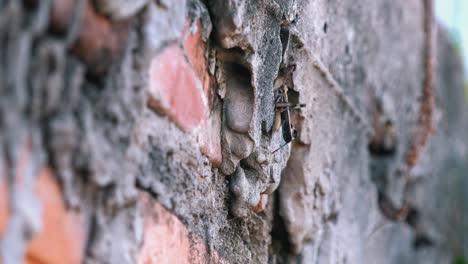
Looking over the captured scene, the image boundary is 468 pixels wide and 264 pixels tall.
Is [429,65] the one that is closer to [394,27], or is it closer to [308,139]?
[394,27]

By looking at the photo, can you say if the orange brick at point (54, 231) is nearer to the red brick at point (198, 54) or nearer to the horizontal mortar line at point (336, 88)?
the red brick at point (198, 54)

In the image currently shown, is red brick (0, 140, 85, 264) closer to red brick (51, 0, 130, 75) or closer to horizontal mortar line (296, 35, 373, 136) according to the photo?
red brick (51, 0, 130, 75)

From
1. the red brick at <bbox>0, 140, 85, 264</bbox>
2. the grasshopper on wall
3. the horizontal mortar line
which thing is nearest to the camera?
the red brick at <bbox>0, 140, 85, 264</bbox>

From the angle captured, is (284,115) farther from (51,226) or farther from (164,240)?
(51,226)

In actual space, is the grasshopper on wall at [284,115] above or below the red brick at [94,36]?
above

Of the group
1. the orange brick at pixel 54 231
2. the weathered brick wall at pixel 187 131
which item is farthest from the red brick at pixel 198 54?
the orange brick at pixel 54 231

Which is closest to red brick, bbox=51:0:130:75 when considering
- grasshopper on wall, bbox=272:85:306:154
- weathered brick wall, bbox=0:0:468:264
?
weathered brick wall, bbox=0:0:468:264

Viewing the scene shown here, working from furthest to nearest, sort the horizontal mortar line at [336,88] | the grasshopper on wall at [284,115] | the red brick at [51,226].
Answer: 1. the horizontal mortar line at [336,88]
2. the grasshopper on wall at [284,115]
3. the red brick at [51,226]

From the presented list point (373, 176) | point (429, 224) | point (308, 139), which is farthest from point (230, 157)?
point (429, 224)
